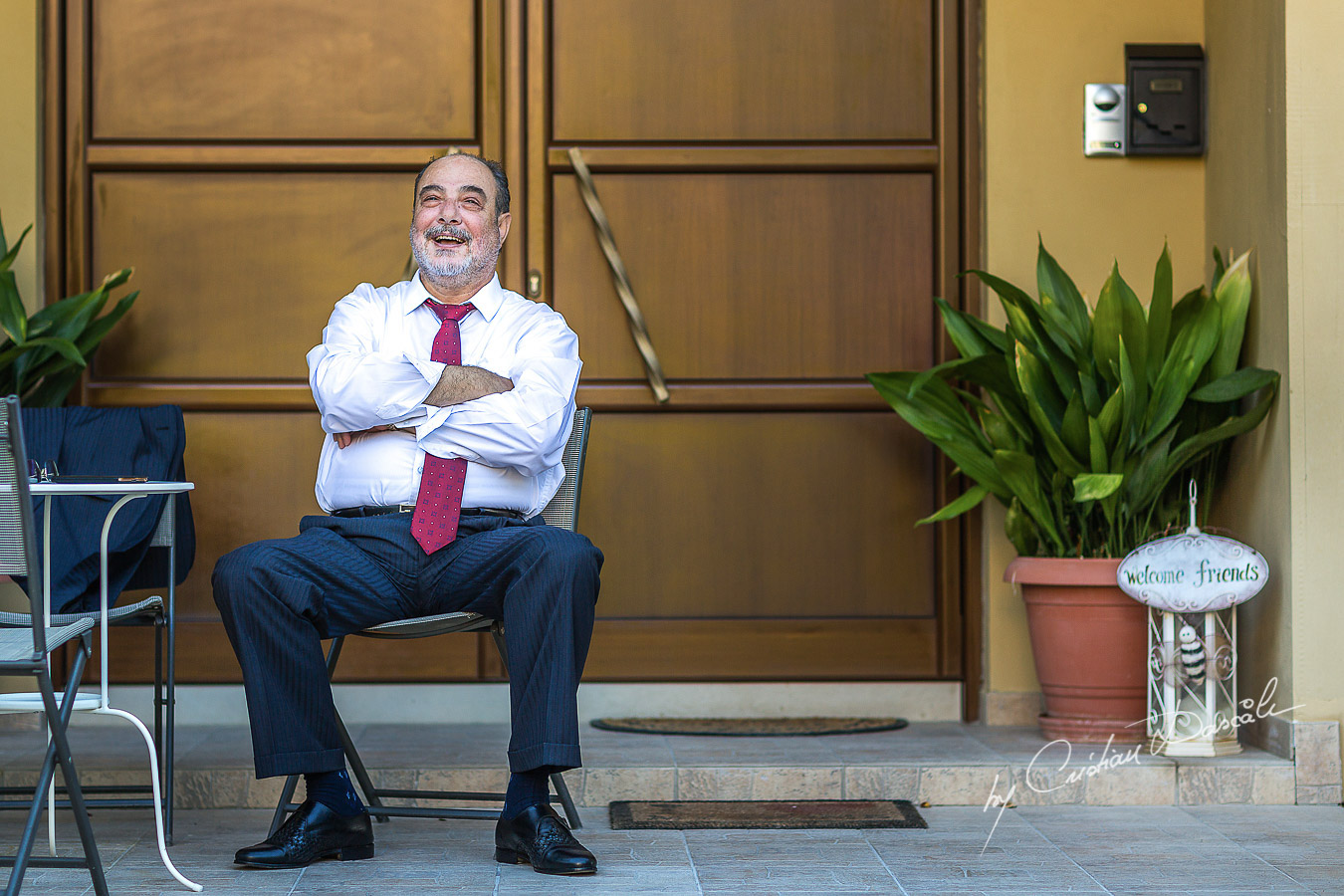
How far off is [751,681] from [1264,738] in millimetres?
1292

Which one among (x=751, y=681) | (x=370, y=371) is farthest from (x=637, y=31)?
(x=751, y=681)

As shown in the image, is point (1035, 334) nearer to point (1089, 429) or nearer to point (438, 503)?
point (1089, 429)

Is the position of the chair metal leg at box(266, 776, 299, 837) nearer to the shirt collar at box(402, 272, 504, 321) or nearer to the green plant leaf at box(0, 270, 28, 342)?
the shirt collar at box(402, 272, 504, 321)

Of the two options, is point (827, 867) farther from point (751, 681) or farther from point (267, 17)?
point (267, 17)

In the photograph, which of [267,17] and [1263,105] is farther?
[267,17]

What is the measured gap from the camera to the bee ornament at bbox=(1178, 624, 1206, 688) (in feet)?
10.1

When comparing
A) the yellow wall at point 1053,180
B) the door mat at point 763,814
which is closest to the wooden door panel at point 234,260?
the door mat at point 763,814

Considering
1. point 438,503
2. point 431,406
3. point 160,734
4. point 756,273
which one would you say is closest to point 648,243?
point 756,273

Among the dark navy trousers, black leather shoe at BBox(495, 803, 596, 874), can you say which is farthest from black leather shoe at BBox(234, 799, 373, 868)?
black leather shoe at BBox(495, 803, 596, 874)

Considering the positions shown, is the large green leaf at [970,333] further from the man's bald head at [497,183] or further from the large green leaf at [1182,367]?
the man's bald head at [497,183]

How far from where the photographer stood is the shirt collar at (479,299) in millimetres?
2908

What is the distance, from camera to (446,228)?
2916 millimetres

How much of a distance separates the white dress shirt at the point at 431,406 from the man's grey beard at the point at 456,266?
1.7 inches

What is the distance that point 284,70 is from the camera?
3654mm
